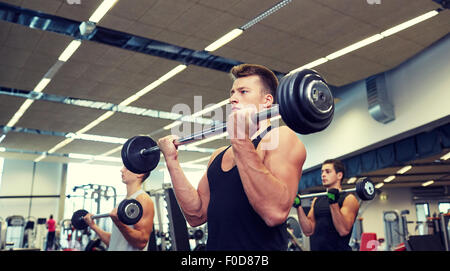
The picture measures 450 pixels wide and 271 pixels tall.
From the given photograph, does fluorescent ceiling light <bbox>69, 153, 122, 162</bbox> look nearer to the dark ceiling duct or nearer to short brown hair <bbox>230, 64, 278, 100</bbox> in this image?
the dark ceiling duct

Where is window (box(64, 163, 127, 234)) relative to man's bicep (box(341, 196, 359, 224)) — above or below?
above

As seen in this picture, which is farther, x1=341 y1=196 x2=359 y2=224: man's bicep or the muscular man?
x1=341 y1=196 x2=359 y2=224: man's bicep

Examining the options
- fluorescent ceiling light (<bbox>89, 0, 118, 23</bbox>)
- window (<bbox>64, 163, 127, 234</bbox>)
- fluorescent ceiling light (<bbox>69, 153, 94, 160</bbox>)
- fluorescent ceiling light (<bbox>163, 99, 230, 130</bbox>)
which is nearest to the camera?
fluorescent ceiling light (<bbox>89, 0, 118, 23</bbox>)

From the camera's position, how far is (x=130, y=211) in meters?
1.96

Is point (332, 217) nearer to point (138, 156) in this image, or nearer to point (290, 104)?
point (138, 156)

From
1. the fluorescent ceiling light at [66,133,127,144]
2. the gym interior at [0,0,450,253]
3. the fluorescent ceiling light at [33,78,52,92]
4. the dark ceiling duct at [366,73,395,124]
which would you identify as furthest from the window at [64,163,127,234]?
the dark ceiling duct at [366,73,395,124]

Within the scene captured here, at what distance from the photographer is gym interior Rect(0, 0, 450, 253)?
13.8 ft

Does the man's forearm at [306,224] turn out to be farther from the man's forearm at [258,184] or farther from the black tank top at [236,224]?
the man's forearm at [258,184]

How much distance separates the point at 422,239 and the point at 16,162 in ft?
39.6

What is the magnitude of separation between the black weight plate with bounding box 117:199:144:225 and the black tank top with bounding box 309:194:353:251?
1.13m

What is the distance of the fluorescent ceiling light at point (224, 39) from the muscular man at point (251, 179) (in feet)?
12.0

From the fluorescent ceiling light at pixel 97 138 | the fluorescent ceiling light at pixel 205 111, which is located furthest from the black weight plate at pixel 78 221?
the fluorescent ceiling light at pixel 97 138

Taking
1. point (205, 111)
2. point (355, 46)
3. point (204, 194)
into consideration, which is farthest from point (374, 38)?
point (204, 194)

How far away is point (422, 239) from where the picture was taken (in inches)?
150
